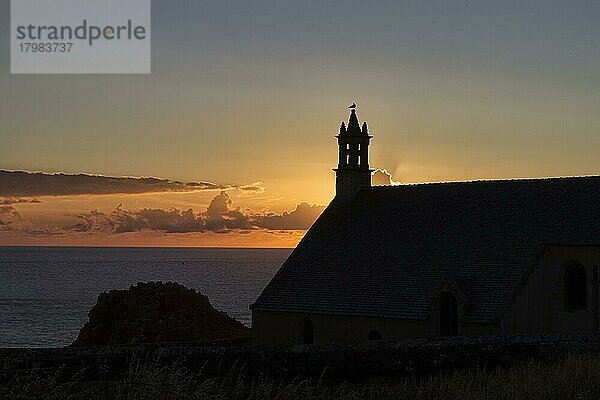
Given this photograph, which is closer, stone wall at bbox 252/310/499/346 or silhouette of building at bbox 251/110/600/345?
silhouette of building at bbox 251/110/600/345

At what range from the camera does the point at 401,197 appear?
43000mm

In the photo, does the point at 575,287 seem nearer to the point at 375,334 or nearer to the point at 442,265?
the point at 442,265

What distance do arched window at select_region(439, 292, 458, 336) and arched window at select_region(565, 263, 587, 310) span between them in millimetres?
4217

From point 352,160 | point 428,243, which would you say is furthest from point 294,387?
point 352,160

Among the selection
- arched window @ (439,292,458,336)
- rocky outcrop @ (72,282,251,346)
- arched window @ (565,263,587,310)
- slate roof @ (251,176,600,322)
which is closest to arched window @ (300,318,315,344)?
slate roof @ (251,176,600,322)

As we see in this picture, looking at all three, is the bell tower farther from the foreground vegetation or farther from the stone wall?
the foreground vegetation

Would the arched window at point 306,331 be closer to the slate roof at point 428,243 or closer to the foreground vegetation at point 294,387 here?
the slate roof at point 428,243

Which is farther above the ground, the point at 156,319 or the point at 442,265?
the point at 442,265

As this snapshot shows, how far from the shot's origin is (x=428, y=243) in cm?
3941

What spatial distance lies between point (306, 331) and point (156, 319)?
57.8 ft

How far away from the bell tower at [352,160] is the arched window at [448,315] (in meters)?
10.4

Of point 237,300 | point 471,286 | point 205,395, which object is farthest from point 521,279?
point 237,300

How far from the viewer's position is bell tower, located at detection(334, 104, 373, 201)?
149ft

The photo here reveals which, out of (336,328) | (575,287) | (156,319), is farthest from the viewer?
(156,319)
